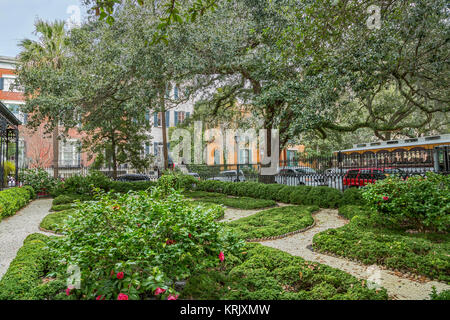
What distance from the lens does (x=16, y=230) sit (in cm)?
745

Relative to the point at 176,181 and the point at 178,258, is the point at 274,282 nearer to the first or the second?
the point at 178,258

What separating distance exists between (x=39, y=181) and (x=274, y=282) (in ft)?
51.9

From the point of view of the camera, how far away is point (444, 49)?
777cm

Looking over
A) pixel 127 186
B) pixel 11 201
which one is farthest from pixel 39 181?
pixel 11 201

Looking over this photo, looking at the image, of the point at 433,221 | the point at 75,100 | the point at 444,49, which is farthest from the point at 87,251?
the point at 75,100

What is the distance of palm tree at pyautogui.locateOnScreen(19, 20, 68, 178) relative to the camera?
1659cm

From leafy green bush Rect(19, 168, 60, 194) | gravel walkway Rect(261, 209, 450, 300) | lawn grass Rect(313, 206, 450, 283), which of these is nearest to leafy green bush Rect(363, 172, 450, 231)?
lawn grass Rect(313, 206, 450, 283)

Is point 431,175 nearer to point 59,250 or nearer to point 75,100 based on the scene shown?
point 59,250

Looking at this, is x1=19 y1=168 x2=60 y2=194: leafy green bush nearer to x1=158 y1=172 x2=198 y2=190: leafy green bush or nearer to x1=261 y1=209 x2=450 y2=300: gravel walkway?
x1=158 y1=172 x2=198 y2=190: leafy green bush

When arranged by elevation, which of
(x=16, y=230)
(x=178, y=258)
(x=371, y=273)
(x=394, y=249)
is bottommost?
Result: (x=16, y=230)

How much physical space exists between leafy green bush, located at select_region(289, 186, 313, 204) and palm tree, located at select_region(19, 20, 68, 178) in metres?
14.5

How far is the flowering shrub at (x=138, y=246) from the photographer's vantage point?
7.97ft
